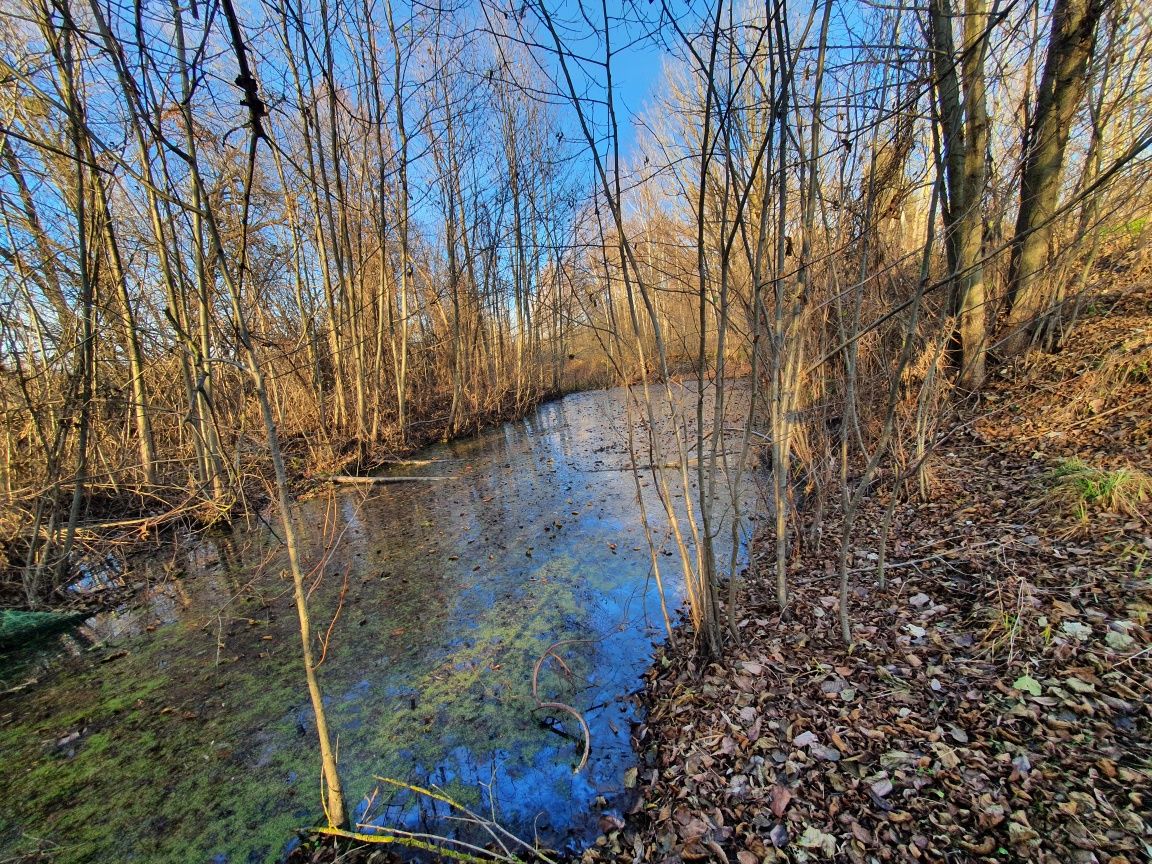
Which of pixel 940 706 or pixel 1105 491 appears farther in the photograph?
pixel 1105 491

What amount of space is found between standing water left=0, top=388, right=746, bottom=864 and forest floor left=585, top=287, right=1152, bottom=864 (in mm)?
458

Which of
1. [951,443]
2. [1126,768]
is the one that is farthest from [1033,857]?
[951,443]

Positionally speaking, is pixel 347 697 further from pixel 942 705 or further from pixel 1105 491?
pixel 1105 491

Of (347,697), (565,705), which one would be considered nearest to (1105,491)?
(565,705)

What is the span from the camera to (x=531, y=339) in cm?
1527

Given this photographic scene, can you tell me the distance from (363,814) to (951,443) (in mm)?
4945

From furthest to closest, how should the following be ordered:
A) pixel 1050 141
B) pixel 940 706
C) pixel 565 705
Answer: pixel 1050 141 → pixel 565 705 → pixel 940 706

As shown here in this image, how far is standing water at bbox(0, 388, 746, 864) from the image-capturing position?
2047 mm

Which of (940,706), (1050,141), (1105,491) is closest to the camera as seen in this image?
(940,706)

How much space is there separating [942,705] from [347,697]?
286 cm

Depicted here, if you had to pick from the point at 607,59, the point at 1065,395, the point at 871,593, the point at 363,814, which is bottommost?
the point at 363,814

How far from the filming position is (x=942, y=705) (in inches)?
71.7

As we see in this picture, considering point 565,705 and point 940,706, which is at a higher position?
point 940,706

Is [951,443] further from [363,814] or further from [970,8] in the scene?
[363,814]
